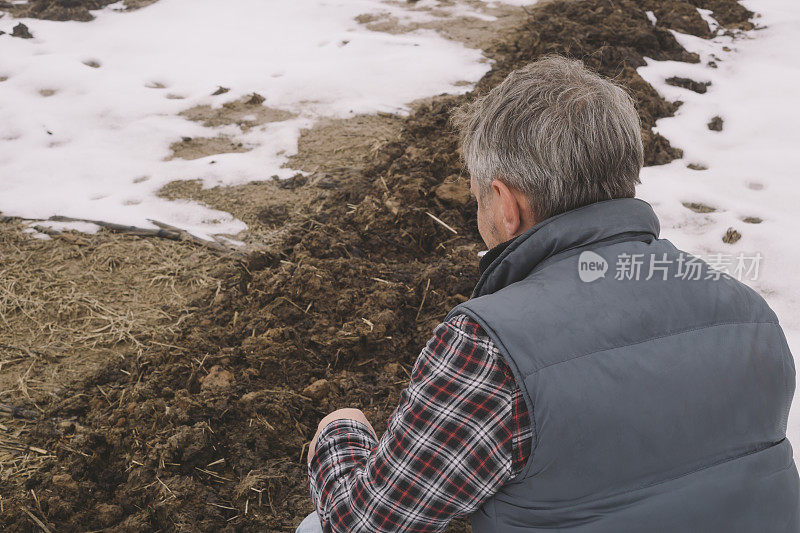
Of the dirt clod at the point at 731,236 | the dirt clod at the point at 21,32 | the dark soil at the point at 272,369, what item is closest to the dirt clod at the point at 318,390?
the dark soil at the point at 272,369

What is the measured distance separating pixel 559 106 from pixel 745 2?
22.8 ft

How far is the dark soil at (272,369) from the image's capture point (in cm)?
244

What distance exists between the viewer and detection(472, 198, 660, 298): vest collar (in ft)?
4.73

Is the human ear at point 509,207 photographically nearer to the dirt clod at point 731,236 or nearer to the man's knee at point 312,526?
the man's knee at point 312,526

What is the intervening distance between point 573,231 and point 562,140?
23 cm

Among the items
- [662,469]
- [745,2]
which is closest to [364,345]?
[662,469]

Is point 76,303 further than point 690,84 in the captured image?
No

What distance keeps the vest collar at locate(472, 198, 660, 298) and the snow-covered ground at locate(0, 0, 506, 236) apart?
3.00m

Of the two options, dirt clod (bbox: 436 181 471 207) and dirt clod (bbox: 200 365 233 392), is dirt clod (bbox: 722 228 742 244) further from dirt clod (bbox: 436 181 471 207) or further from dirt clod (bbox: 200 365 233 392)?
dirt clod (bbox: 200 365 233 392)

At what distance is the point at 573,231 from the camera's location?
144 cm

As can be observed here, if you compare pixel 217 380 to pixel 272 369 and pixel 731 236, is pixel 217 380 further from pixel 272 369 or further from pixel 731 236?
pixel 731 236

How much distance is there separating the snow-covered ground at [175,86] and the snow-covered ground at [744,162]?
78.0 inches

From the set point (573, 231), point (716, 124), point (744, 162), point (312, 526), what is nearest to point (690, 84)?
point (716, 124)

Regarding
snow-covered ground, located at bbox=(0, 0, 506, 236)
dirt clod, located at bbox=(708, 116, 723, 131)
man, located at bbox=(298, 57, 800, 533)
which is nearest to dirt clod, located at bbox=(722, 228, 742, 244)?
dirt clod, located at bbox=(708, 116, 723, 131)
